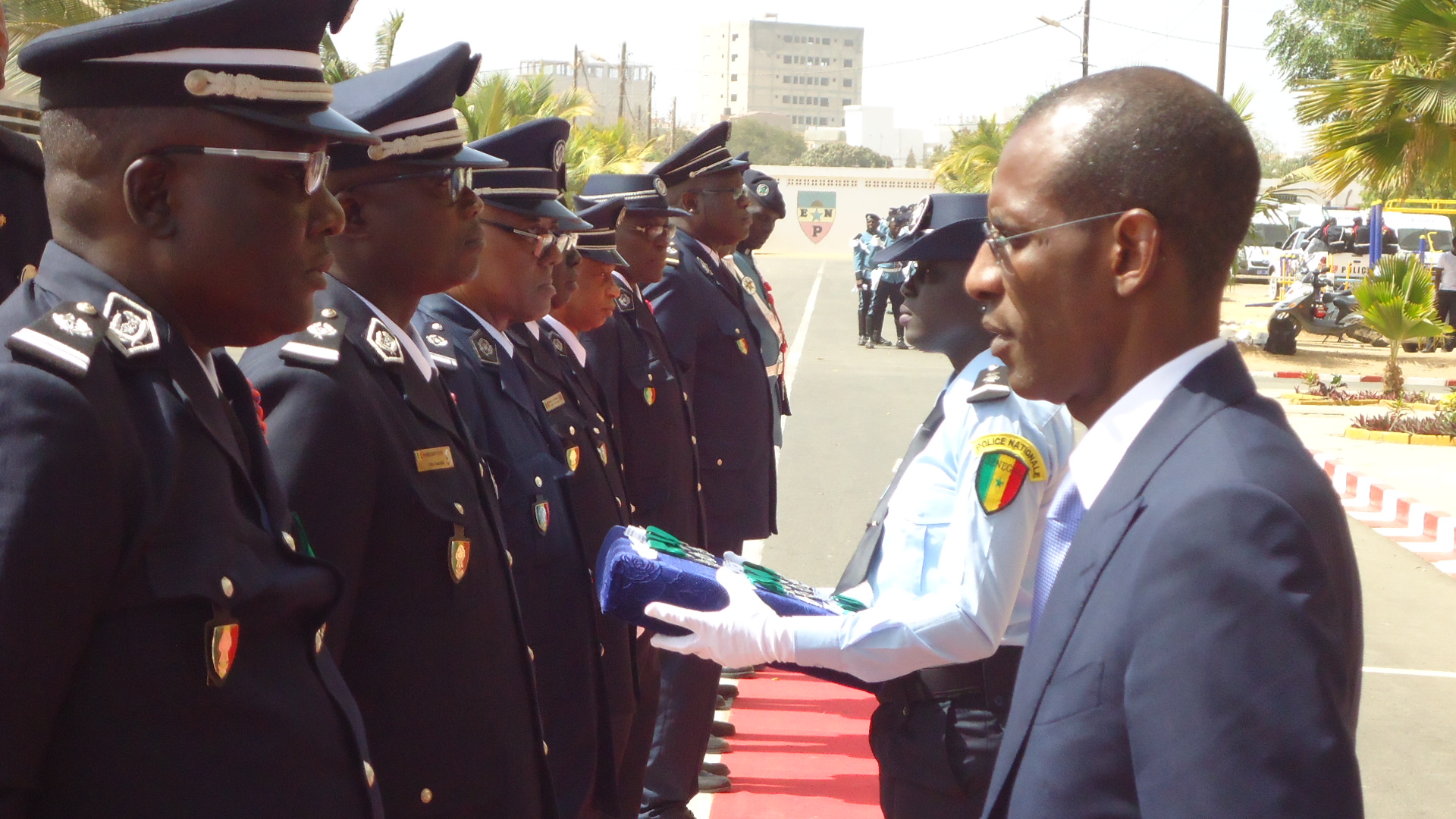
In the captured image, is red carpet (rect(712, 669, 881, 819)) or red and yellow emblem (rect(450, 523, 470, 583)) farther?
red carpet (rect(712, 669, 881, 819))

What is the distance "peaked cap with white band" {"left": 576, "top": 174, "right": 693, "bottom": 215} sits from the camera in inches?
208

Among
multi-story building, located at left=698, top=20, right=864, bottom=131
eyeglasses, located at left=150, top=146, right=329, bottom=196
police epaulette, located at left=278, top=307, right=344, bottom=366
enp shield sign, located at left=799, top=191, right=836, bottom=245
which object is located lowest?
police epaulette, located at left=278, top=307, right=344, bottom=366

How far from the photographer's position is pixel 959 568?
253cm

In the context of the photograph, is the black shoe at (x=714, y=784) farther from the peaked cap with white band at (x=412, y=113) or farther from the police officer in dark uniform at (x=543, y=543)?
the peaked cap with white band at (x=412, y=113)

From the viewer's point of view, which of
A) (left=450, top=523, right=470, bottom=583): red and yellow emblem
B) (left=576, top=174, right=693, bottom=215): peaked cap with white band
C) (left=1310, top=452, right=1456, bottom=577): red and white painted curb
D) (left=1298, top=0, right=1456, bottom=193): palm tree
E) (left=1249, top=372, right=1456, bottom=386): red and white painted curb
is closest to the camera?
(left=450, top=523, right=470, bottom=583): red and yellow emblem

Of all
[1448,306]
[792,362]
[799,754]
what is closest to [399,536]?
[799,754]

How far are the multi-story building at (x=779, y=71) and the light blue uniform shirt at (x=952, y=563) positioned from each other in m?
168

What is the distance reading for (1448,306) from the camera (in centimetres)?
2270

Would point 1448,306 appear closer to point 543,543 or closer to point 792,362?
point 792,362

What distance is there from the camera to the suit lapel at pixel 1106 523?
1.52 meters

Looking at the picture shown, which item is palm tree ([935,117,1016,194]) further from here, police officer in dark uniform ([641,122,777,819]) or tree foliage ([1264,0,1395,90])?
police officer in dark uniform ([641,122,777,819])

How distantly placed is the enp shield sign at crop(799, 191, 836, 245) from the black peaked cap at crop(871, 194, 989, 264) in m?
58.3

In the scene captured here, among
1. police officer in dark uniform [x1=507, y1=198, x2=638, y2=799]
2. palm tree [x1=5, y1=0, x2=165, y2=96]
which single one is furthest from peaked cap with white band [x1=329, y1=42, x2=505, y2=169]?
palm tree [x1=5, y1=0, x2=165, y2=96]

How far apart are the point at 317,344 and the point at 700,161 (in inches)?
159
